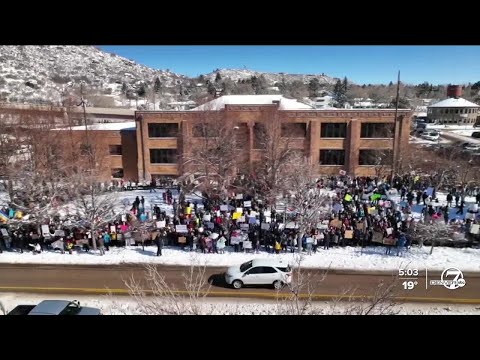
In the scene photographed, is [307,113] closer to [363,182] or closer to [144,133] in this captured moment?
[363,182]

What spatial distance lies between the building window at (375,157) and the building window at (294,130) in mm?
4720

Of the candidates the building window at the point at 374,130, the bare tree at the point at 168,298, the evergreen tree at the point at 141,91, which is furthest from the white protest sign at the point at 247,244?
the evergreen tree at the point at 141,91

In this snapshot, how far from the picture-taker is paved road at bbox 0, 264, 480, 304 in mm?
11906

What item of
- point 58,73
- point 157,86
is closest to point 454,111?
point 157,86

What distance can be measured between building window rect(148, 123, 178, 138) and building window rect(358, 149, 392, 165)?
1452cm

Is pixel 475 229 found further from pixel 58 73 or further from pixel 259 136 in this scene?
pixel 58 73

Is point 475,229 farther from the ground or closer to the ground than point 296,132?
closer to the ground

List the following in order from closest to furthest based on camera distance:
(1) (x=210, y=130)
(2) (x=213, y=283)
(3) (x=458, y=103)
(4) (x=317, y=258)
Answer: (2) (x=213, y=283) < (4) (x=317, y=258) < (1) (x=210, y=130) < (3) (x=458, y=103)

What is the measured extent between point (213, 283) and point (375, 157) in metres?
19.1

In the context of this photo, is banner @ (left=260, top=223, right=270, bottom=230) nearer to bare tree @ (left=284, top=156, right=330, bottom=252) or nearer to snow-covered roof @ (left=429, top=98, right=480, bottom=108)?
bare tree @ (left=284, top=156, right=330, bottom=252)

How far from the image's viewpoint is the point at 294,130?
1088 inches
